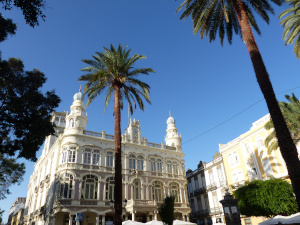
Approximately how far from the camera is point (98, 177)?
3050 centimetres

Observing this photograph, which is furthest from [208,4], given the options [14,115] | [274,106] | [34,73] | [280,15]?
[14,115]

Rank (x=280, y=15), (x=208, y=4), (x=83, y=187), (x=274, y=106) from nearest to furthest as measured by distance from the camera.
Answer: (x=274, y=106)
(x=208, y=4)
(x=280, y=15)
(x=83, y=187)

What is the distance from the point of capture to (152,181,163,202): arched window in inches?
1347

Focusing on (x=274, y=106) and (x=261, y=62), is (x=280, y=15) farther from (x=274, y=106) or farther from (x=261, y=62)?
(x=274, y=106)

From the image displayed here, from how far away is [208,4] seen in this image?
15586 millimetres

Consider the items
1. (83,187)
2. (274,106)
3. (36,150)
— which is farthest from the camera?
(83,187)

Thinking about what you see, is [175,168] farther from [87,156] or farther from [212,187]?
[87,156]

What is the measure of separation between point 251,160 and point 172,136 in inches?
563

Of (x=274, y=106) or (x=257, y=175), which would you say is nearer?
(x=274, y=106)

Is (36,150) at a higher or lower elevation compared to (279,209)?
higher

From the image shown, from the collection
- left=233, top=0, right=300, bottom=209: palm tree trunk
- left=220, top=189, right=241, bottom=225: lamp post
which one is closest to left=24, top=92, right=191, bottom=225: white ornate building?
left=220, top=189, right=241, bottom=225: lamp post

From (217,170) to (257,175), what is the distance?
28.3 feet

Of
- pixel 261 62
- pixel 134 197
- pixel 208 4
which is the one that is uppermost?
pixel 208 4

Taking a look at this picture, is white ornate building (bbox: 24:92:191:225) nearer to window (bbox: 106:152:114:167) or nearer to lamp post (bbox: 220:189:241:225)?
window (bbox: 106:152:114:167)
